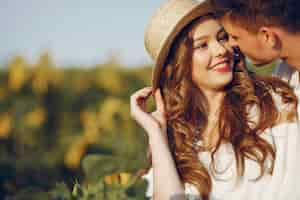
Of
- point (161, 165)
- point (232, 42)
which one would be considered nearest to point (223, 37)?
point (232, 42)

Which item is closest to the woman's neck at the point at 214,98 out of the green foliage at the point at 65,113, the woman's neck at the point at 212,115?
the woman's neck at the point at 212,115

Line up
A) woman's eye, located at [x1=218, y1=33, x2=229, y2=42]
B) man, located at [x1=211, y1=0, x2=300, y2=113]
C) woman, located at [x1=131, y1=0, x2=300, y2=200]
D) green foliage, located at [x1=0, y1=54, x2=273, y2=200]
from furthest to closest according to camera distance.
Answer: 1. green foliage, located at [x1=0, y1=54, x2=273, y2=200]
2. woman's eye, located at [x1=218, y1=33, x2=229, y2=42]
3. woman, located at [x1=131, y1=0, x2=300, y2=200]
4. man, located at [x1=211, y1=0, x2=300, y2=113]

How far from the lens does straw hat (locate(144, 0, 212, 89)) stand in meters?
3.05

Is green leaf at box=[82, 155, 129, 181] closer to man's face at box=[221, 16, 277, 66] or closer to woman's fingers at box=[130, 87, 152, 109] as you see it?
woman's fingers at box=[130, 87, 152, 109]

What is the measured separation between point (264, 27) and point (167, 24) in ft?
1.38

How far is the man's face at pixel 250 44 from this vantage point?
2.92 metres

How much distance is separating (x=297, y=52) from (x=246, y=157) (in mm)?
448

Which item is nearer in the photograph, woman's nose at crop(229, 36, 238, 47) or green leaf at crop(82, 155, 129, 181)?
woman's nose at crop(229, 36, 238, 47)

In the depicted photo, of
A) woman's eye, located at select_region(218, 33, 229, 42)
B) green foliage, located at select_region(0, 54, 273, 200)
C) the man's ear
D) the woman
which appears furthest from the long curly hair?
green foliage, located at select_region(0, 54, 273, 200)

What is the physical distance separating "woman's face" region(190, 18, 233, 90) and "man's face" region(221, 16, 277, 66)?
0.09 meters

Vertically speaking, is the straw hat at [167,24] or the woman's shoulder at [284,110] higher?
the straw hat at [167,24]

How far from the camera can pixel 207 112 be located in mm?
3242

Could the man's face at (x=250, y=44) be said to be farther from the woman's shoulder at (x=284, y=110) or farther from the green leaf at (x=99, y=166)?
the green leaf at (x=99, y=166)

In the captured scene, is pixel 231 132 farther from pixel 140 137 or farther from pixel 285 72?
pixel 140 137
